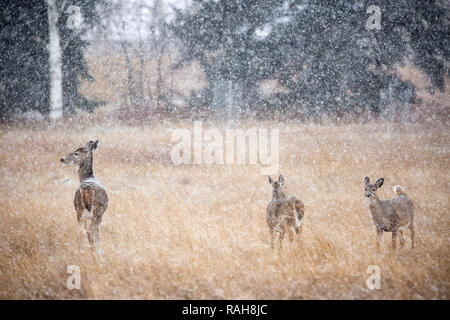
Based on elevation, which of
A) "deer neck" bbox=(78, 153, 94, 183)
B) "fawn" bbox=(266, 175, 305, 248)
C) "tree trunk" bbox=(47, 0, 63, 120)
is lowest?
"fawn" bbox=(266, 175, 305, 248)

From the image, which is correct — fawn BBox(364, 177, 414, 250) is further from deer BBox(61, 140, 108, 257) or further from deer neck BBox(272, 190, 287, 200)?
deer BBox(61, 140, 108, 257)


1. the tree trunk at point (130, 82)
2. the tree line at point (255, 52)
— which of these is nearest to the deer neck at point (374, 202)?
the tree line at point (255, 52)

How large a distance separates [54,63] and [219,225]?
1232 cm

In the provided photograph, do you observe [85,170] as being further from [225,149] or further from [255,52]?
[255,52]

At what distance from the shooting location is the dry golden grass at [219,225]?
15.3ft

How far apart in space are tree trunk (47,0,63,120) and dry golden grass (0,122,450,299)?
10.4 feet

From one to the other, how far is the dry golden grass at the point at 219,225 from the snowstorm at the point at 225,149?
4cm

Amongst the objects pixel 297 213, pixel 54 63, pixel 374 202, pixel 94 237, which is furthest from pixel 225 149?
pixel 54 63

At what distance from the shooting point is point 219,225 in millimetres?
6586

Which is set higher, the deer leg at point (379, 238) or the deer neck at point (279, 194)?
the deer neck at point (279, 194)

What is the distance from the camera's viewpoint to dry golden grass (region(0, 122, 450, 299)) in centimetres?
465

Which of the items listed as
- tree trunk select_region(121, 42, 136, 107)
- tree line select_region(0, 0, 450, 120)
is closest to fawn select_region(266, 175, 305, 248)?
tree line select_region(0, 0, 450, 120)

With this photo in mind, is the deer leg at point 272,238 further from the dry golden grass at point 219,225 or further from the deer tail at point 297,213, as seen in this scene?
the deer tail at point 297,213

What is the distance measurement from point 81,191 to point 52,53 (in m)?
12.1
